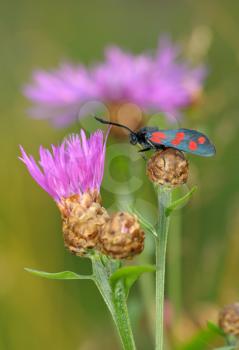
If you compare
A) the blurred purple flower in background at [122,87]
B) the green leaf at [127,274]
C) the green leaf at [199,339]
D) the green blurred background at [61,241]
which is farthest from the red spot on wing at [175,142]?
the blurred purple flower in background at [122,87]

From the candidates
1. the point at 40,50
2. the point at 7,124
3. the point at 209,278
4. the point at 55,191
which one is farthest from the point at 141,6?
the point at 55,191

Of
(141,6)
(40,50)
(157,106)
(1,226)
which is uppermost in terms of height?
(141,6)

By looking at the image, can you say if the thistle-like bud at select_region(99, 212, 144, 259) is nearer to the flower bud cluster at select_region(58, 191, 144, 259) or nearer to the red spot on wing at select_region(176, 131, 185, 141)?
the flower bud cluster at select_region(58, 191, 144, 259)

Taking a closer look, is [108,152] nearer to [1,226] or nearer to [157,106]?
[157,106]

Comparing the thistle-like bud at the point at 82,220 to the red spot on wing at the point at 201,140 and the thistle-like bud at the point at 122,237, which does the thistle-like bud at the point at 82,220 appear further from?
the red spot on wing at the point at 201,140

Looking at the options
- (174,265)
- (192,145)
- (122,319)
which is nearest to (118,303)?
(122,319)
